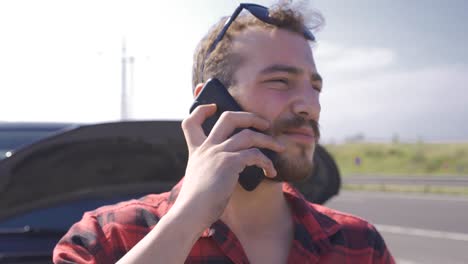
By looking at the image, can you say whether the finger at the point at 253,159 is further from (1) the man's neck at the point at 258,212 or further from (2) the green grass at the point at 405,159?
(2) the green grass at the point at 405,159

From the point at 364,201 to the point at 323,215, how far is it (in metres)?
16.9

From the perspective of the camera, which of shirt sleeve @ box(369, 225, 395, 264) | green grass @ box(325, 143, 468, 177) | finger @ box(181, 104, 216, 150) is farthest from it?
green grass @ box(325, 143, 468, 177)

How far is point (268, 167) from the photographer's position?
5.11ft

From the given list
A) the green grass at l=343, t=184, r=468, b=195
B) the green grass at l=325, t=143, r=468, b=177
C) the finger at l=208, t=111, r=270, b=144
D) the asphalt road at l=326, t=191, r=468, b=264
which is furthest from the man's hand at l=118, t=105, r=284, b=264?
the green grass at l=325, t=143, r=468, b=177

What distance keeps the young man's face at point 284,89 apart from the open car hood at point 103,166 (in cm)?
97

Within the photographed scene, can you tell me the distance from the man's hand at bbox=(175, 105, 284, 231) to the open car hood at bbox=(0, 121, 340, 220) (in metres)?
1.13

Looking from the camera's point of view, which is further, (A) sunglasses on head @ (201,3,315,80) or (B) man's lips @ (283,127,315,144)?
(A) sunglasses on head @ (201,3,315,80)

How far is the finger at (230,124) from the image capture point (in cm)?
153

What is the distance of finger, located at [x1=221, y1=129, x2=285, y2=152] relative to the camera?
1.50m

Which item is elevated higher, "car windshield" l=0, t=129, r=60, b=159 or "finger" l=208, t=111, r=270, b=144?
"finger" l=208, t=111, r=270, b=144

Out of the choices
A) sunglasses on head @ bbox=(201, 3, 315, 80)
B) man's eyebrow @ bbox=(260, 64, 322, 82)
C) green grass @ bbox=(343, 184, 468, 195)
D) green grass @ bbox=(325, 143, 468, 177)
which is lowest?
green grass @ bbox=(325, 143, 468, 177)

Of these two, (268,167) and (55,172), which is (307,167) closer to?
(268,167)

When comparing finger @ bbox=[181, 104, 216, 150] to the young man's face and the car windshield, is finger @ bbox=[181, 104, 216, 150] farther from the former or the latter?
the car windshield

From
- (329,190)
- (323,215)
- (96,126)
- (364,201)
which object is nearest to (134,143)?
(96,126)
